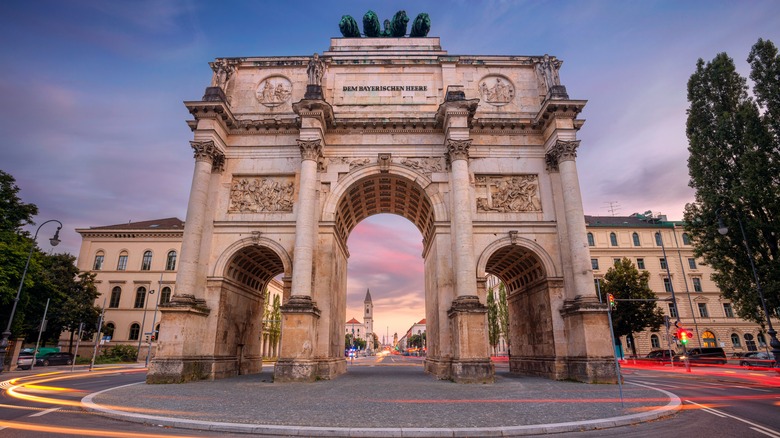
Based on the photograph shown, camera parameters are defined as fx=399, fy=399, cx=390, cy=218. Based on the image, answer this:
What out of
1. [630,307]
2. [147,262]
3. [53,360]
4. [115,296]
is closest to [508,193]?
[630,307]

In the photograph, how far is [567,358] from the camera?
785 inches

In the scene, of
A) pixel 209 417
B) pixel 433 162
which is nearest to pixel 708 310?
pixel 433 162

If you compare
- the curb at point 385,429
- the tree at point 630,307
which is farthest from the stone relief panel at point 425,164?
the tree at point 630,307

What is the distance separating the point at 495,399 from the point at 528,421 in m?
3.97

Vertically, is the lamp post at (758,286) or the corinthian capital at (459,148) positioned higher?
the corinthian capital at (459,148)

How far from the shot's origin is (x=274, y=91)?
2566cm

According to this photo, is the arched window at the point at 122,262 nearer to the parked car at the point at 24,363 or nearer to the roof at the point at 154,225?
the roof at the point at 154,225

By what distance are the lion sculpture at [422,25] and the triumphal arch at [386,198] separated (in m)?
3.69

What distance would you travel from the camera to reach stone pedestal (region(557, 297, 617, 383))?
59.9 feet

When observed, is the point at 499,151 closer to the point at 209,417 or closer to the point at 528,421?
→ the point at 528,421

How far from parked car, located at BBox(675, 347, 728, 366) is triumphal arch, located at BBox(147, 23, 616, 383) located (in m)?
21.4

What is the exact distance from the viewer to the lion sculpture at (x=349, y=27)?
29.6 m

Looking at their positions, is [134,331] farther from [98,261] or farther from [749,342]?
[749,342]

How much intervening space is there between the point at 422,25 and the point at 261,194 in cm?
1746
